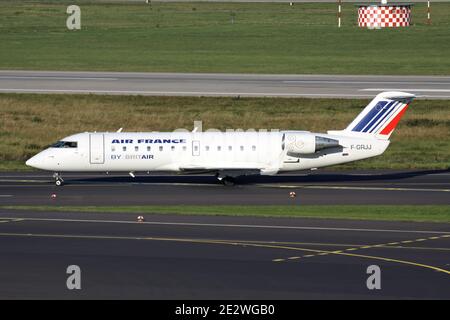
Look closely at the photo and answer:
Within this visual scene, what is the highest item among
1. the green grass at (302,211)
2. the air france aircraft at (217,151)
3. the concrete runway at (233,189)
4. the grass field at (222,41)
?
the grass field at (222,41)

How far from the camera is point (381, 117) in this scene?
61.9m

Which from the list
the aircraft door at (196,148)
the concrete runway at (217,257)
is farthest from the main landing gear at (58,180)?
the concrete runway at (217,257)

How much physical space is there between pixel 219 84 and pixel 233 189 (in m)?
41.7

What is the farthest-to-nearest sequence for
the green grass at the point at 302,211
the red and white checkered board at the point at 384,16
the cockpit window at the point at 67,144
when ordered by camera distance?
the red and white checkered board at the point at 384,16 → the cockpit window at the point at 67,144 → the green grass at the point at 302,211

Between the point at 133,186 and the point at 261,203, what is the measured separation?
30.7ft

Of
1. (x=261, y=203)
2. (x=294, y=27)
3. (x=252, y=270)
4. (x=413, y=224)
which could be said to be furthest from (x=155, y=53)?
(x=252, y=270)

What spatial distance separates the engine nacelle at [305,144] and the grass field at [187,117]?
43.9ft

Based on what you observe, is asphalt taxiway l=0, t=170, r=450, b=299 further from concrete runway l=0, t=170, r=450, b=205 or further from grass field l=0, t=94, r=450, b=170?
grass field l=0, t=94, r=450, b=170

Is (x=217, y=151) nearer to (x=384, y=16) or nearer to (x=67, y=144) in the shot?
(x=67, y=144)

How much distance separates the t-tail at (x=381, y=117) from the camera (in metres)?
61.8

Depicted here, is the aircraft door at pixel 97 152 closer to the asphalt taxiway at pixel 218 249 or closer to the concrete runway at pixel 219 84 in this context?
the asphalt taxiway at pixel 218 249

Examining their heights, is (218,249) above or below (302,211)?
below

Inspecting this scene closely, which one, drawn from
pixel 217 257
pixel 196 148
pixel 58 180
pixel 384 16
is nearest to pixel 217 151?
pixel 196 148

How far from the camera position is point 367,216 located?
2003 inches
